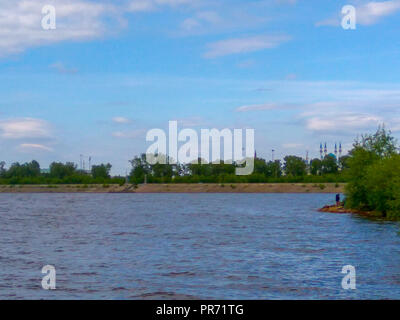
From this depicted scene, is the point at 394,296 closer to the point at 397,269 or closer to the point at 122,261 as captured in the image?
the point at 397,269

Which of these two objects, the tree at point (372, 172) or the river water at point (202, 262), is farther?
the tree at point (372, 172)

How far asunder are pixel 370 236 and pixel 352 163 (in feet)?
97.7

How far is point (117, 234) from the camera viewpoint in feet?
153

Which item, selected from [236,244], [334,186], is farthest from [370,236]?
[334,186]

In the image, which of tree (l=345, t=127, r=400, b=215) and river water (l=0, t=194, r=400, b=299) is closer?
river water (l=0, t=194, r=400, b=299)

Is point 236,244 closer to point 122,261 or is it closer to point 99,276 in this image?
point 122,261

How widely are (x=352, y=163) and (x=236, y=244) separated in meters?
36.1

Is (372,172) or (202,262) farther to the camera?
(372,172)
